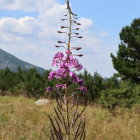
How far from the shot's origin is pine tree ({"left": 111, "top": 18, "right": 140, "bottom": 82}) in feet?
79.2

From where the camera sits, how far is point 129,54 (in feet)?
81.5

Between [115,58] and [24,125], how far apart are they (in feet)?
51.8

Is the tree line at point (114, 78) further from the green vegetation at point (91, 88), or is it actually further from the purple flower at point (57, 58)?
the purple flower at point (57, 58)

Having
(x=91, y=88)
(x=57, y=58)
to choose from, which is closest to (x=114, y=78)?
(x=91, y=88)

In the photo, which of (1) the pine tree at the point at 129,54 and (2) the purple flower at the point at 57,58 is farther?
(1) the pine tree at the point at 129,54

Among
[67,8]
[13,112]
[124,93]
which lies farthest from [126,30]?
[67,8]

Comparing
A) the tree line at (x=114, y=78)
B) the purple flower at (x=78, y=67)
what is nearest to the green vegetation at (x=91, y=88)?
the tree line at (x=114, y=78)

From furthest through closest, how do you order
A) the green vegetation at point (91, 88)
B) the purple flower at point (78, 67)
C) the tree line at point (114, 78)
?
the tree line at point (114, 78), the green vegetation at point (91, 88), the purple flower at point (78, 67)

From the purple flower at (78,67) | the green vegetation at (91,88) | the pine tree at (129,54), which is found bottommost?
the purple flower at (78,67)

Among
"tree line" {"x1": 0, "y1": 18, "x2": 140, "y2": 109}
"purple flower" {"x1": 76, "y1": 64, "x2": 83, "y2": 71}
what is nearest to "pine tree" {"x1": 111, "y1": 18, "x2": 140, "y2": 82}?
"tree line" {"x1": 0, "y1": 18, "x2": 140, "y2": 109}

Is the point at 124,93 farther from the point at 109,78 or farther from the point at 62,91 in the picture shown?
the point at 62,91

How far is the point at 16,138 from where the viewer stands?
8.20 m

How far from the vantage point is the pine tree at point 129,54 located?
79.2 feet

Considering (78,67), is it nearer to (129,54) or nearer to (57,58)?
(57,58)
